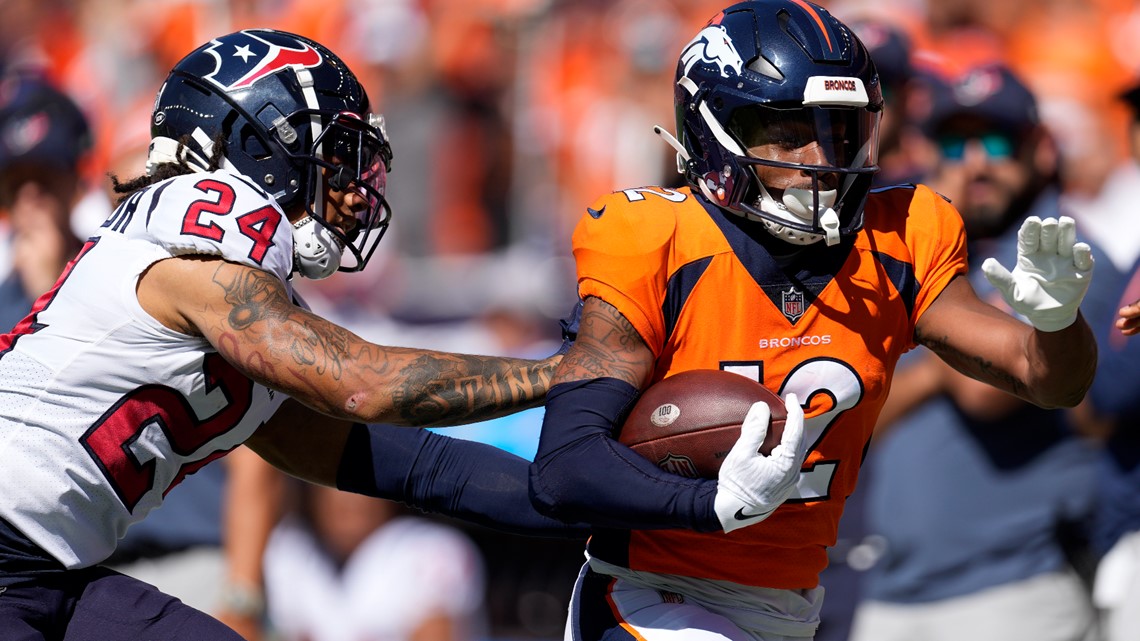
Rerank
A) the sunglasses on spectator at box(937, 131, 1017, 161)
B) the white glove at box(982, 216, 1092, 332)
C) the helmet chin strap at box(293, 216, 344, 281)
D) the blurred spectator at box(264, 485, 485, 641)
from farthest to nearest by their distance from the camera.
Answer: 1. the blurred spectator at box(264, 485, 485, 641)
2. the sunglasses on spectator at box(937, 131, 1017, 161)
3. the helmet chin strap at box(293, 216, 344, 281)
4. the white glove at box(982, 216, 1092, 332)

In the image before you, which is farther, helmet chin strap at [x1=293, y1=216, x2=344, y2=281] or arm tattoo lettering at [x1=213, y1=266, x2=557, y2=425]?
helmet chin strap at [x1=293, y1=216, x2=344, y2=281]

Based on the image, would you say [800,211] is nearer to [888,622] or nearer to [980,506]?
[980,506]

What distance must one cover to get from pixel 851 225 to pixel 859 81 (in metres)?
0.33

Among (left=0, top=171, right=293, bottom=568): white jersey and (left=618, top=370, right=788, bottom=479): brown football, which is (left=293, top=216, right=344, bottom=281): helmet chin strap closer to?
(left=0, top=171, right=293, bottom=568): white jersey

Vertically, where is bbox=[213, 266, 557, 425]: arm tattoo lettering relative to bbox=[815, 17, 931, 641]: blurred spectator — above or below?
above

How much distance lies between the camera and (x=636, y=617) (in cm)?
318

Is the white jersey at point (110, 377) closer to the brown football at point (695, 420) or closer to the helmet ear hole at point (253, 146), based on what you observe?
the helmet ear hole at point (253, 146)

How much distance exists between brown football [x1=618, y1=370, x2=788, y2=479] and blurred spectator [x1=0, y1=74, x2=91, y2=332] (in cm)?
372

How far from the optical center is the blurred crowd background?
8.34m

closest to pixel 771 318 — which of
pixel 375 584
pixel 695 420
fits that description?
pixel 695 420

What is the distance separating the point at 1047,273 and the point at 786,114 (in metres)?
0.66

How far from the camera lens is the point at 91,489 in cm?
311

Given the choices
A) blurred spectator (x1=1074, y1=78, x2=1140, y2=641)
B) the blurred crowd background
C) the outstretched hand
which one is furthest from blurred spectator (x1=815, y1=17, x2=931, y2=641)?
the blurred crowd background

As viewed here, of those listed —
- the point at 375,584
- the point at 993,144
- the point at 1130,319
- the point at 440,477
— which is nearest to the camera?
the point at 1130,319
